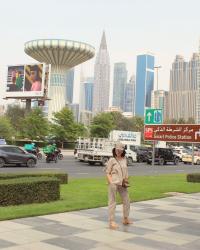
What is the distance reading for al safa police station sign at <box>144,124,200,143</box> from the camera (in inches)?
786

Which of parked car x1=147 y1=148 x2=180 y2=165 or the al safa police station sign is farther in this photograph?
parked car x1=147 y1=148 x2=180 y2=165

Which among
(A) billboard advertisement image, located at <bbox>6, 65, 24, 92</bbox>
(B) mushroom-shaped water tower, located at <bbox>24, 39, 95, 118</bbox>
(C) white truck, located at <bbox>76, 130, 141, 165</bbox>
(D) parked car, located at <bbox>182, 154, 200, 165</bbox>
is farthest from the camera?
(B) mushroom-shaped water tower, located at <bbox>24, 39, 95, 118</bbox>

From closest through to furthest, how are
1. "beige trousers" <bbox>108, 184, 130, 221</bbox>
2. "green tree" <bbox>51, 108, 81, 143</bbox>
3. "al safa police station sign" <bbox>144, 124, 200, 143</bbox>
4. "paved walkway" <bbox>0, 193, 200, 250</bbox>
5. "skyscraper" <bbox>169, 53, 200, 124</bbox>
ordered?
"paved walkway" <bbox>0, 193, 200, 250</bbox>, "beige trousers" <bbox>108, 184, 130, 221</bbox>, "al safa police station sign" <bbox>144, 124, 200, 143</bbox>, "green tree" <bbox>51, 108, 81, 143</bbox>, "skyscraper" <bbox>169, 53, 200, 124</bbox>

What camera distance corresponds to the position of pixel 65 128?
68.5m

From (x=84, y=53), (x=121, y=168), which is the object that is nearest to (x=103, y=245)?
(x=121, y=168)

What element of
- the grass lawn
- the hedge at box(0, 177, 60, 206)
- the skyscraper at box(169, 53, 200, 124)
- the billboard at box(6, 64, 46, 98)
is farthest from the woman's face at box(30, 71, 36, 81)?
the skyscraper at box(169, 53, 200, 124)

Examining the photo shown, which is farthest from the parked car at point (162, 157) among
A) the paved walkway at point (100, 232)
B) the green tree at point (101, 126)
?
the paved walkway at point (100, 232)

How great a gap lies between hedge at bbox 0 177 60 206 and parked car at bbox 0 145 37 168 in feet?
54.2

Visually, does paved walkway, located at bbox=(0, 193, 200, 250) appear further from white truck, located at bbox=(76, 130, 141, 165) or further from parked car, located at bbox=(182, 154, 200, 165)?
parked car, located at bbox=(182, 154, 200, 165)

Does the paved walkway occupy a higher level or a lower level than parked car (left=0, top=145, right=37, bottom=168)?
lower

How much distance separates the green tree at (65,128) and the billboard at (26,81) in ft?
28.8

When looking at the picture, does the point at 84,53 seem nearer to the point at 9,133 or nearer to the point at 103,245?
the point at 9,133

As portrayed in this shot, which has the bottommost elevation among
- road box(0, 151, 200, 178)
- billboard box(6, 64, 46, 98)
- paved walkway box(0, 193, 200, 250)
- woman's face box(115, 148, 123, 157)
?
paved walkway box(0, 193, 200, 250)

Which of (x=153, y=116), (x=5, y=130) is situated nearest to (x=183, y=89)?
(x=5, y=130)
